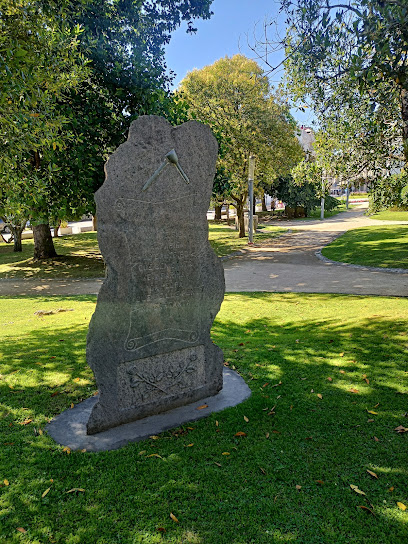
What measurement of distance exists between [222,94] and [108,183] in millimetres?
21959

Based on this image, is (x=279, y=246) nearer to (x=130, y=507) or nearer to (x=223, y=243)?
(x=223, y=243)

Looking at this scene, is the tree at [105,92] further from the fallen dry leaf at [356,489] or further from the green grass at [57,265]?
the fallen dry leaf at [356,489]

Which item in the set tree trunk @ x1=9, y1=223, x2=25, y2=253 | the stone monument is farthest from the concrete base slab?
tree trunk @ x1=9, y1=223, x2=25, y2=253

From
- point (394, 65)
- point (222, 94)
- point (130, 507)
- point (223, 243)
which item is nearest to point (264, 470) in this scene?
point (130, 507)

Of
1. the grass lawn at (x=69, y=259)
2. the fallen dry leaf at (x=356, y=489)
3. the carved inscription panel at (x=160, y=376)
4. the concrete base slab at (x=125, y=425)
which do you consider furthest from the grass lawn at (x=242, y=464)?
the grass lawn at (x=69, y=259)

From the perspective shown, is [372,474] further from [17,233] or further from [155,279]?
[17,233]

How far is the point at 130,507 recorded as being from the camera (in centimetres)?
348

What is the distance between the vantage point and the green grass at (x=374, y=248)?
1554 cm

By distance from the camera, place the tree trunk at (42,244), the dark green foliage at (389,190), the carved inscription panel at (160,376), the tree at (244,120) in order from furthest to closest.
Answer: the tree at (244,120), the tree trunk at (42,244), the dark green foliage at (389,190), the carved inscription panel at (160,376)

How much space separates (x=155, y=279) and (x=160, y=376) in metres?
1.16

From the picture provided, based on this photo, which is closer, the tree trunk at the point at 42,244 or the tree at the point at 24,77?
the tree at the point at 24,77

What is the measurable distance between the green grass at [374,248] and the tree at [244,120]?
631 centimetres

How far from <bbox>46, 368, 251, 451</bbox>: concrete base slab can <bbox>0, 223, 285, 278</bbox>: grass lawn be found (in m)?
11.1

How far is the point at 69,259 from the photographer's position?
18766 millimetres
